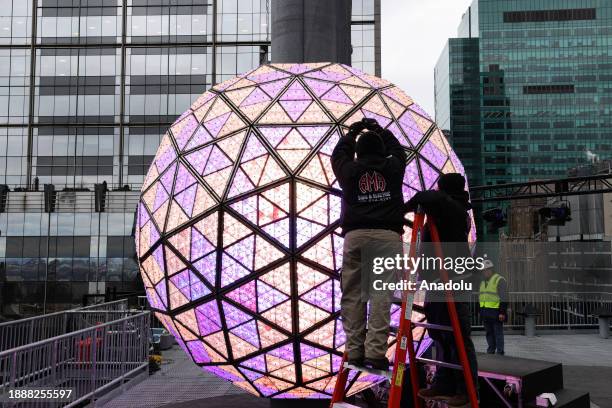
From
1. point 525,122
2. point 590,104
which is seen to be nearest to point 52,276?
point 525,122

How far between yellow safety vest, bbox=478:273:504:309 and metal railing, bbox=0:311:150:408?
20.7ft

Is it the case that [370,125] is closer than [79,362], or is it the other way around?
[370,125]

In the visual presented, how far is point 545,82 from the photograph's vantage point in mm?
107312

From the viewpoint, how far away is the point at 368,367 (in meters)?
3.32

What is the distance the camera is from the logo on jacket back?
11.1 feet

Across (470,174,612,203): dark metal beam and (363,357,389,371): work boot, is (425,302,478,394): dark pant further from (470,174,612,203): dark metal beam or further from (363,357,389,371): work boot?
(470,174,612,203): dark metal beam

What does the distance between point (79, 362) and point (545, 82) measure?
4514 inches

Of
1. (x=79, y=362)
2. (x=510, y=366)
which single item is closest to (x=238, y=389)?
(x=79, y=362)

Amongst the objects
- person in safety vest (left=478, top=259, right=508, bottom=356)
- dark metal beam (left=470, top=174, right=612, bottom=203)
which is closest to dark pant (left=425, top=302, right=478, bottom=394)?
person in safety vest (left=478, top=259, right=508, bottom=356)

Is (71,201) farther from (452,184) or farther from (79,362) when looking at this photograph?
(452,184)

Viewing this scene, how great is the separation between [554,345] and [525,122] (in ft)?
342

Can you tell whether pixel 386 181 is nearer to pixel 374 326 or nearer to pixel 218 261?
pixel 374 326

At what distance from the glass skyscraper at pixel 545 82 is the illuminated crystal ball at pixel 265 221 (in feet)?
365

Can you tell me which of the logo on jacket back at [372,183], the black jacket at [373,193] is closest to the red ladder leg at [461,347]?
the black jacket at [373,193]
